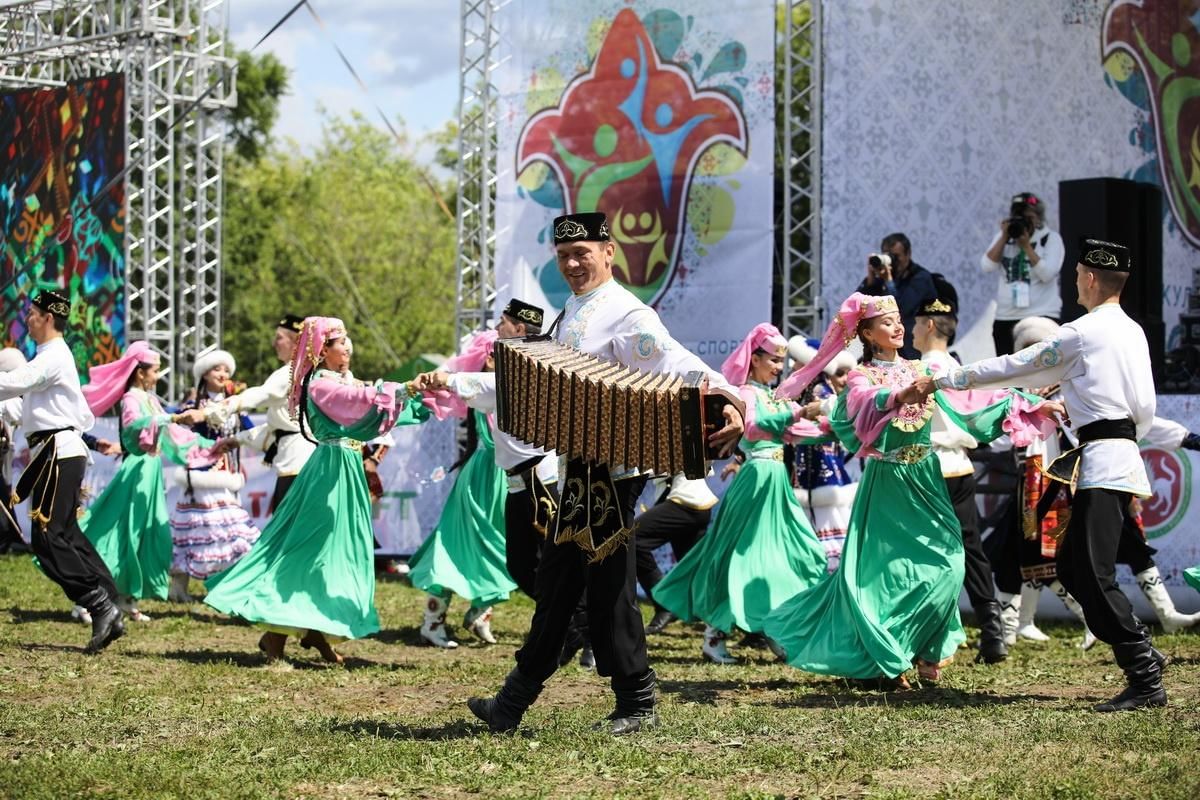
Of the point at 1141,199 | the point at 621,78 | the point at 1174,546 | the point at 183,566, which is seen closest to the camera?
the point at 1174,546

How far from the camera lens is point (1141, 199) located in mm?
12570

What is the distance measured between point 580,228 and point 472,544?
12.6 ft

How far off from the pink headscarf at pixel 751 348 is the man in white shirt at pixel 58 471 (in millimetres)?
3614

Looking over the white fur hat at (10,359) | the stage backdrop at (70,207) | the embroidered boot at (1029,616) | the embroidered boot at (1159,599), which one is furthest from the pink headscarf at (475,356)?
the stage backdrop at (70,207)

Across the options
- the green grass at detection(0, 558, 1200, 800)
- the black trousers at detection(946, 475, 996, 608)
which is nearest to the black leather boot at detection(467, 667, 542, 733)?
the green grass at detection(0, 558, 1200, 800)

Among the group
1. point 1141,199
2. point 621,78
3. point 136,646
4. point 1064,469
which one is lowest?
point 136,646

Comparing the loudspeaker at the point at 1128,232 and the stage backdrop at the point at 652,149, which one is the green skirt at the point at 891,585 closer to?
the loudspeaker at the point at 1128,232

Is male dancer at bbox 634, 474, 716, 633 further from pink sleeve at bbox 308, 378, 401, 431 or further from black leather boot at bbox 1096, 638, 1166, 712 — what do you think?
black leather boot at bbox 1096, 638, 1166, 712

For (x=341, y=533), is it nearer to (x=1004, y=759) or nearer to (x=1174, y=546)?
(x=1004, y=759)

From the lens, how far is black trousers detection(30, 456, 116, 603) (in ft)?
29.3

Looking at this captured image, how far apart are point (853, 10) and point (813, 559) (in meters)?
5.78

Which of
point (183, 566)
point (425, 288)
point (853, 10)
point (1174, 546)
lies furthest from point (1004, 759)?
point (425, 288)

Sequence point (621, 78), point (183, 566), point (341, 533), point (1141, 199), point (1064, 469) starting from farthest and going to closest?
1. point (621, 78)
2. point (1141, 199)
3. point (183, 566)
4. point (341, 533)
5. point (1064, 469)

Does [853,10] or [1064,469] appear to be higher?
[853,10]
